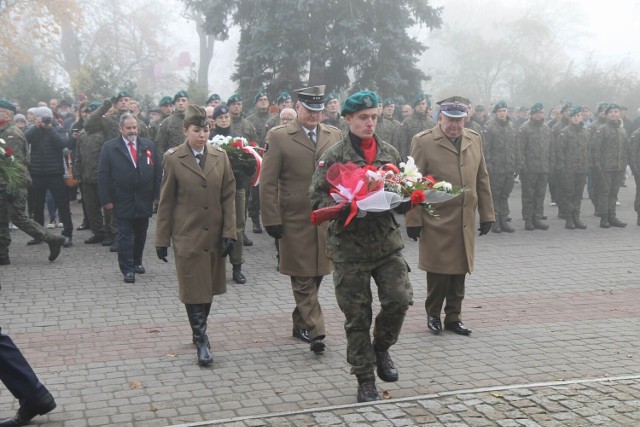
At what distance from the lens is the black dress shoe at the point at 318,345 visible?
7.23 metres

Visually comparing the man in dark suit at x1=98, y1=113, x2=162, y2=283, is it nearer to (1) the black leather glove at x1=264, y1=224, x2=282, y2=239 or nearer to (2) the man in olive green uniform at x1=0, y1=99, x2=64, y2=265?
(2) the man in olive green uniform at x1=0, y1=99, x2=64, y2=265

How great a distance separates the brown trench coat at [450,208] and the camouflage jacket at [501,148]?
23.9 feet

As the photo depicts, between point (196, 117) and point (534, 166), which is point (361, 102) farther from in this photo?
point (534, 166)

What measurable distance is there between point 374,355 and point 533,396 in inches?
45.5

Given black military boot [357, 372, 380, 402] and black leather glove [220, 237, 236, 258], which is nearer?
black military boot [357, 372, 380, 402]

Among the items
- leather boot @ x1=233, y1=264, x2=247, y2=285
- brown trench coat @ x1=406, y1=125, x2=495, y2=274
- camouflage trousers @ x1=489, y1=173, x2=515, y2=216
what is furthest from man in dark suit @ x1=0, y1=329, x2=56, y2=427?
camouflage trousers @ x1=489, y1=173, x2=515, y2=216

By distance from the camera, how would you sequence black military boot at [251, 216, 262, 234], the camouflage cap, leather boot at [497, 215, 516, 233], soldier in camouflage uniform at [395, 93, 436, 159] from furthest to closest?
soldier in camouflage uniform at [395, 93, 436, 159]
leather boot at [497, 215, 516, 233]
black military boot at [251, 216, 262, 234]
the camouflage cap

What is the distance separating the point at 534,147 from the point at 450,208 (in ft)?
26.6

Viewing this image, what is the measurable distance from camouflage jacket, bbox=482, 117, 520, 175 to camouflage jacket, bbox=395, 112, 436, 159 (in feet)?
4.24

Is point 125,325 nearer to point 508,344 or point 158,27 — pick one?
point 508,344

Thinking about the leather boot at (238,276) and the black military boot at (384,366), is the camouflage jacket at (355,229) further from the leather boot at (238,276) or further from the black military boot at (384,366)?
the leather boot at (238,276)

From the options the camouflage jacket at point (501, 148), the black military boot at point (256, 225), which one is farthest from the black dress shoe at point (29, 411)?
the camouflage jacket at point (501, 148)

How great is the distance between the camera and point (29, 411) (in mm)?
5586

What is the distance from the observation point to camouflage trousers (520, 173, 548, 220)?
50.8 feet
